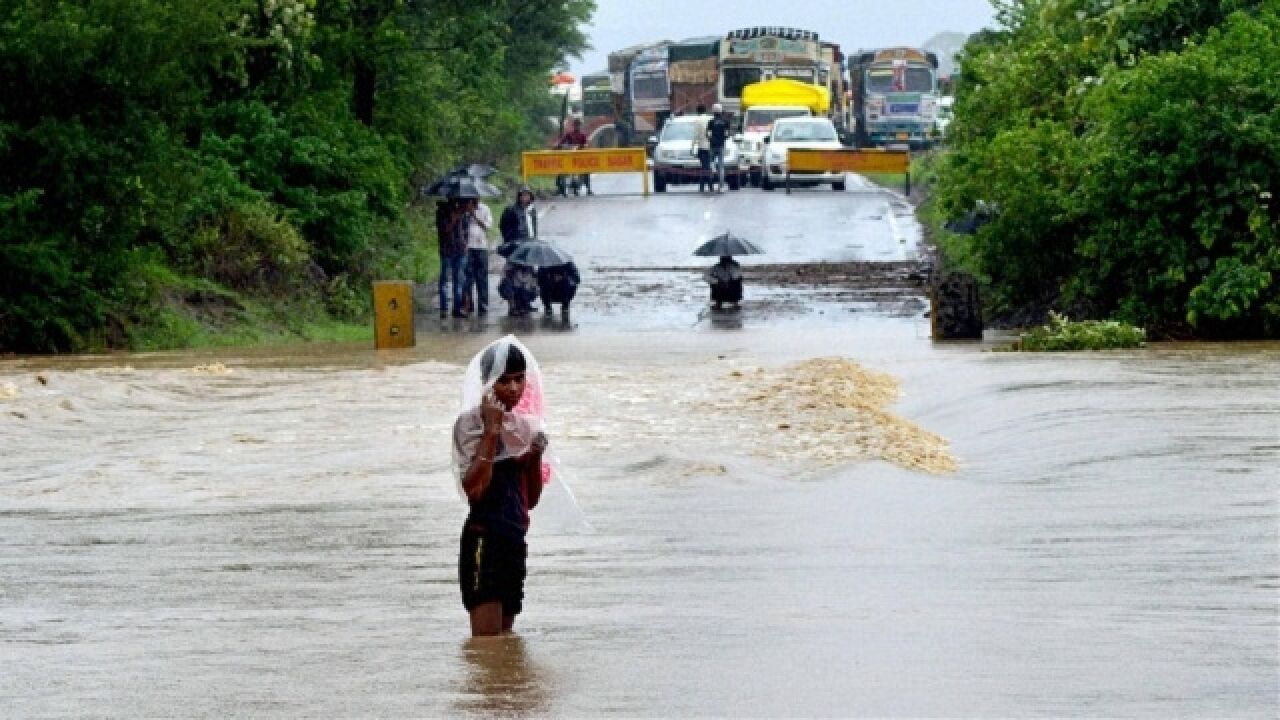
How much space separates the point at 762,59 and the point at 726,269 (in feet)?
133

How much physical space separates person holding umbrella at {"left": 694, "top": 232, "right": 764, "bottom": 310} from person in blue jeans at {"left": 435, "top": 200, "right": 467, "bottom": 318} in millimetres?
3365

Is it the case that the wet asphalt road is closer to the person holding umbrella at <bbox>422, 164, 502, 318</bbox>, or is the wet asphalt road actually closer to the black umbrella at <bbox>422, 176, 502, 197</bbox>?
the person holding umbrella at <bbox>422, 164, 502, 318</bbox>

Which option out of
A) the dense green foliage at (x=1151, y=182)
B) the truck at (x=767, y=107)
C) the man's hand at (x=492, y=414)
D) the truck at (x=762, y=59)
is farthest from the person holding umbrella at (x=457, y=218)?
the truck at (x=762, y=59)

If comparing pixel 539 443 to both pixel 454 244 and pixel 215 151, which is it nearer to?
pixel 454 244

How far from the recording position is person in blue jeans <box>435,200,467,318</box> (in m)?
36.5

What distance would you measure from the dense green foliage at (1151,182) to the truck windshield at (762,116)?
29305mm

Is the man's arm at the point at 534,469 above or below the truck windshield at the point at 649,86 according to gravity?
below

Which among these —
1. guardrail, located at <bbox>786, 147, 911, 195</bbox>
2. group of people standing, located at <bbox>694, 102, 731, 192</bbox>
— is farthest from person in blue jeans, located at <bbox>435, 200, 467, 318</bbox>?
group of people standing, located at <bbox>694, 102, 731, 192</bbox>

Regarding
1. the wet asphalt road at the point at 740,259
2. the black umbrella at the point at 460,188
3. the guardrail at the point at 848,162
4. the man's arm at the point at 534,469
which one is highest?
the man's arm at the point at 534,469

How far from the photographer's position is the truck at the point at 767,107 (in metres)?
60.6

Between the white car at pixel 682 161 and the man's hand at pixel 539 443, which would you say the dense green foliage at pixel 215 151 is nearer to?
the white car at pixel 682 161

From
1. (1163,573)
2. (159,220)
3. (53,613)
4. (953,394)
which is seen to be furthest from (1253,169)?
(53,613)

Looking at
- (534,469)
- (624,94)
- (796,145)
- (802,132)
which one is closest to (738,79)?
(624,94)

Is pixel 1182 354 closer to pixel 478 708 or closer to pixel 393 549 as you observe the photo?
pixel 393 549
